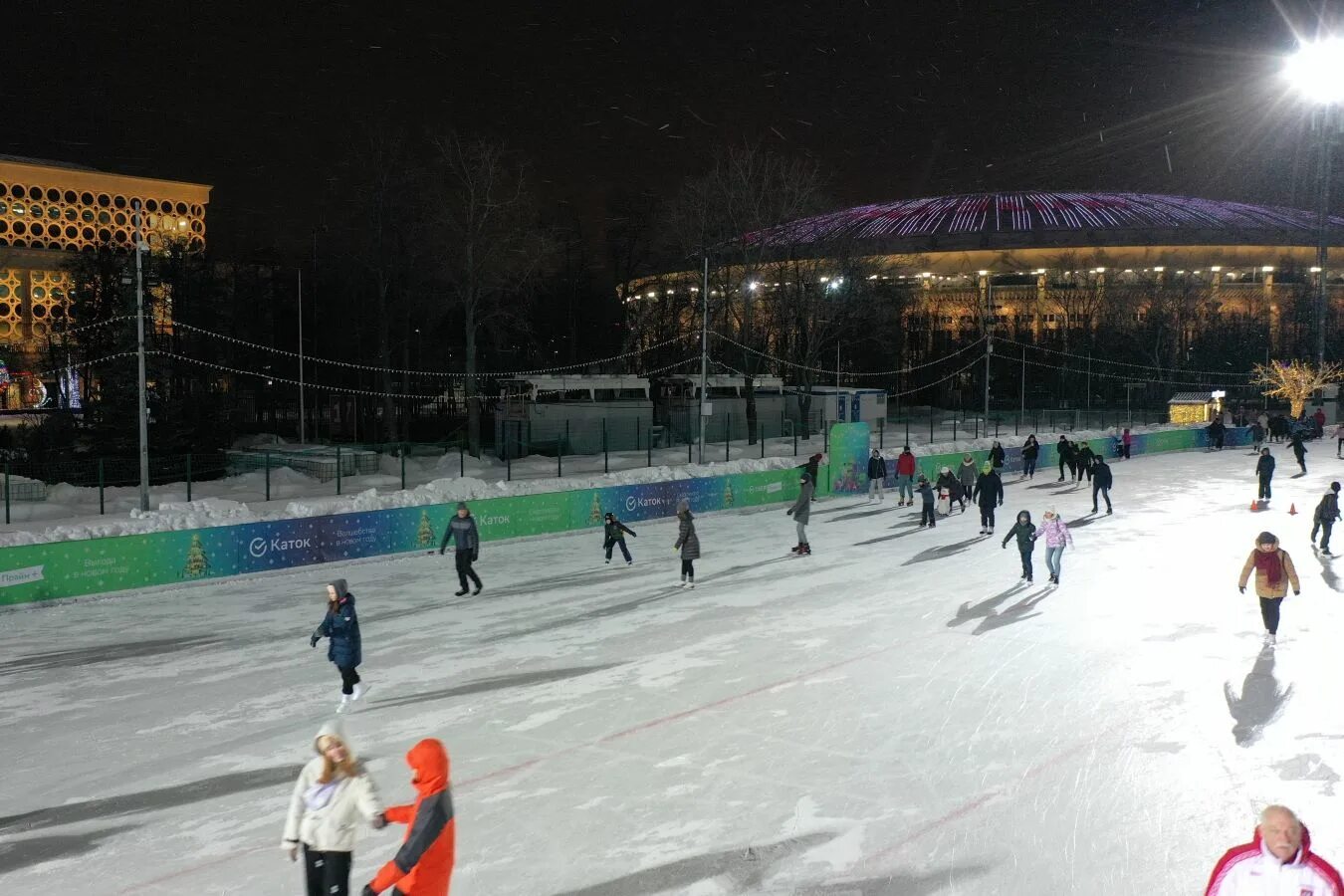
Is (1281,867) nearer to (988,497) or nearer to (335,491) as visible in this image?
(988,497)

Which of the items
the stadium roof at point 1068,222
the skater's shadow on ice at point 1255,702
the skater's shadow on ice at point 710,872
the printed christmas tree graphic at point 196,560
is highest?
the stadium roof at point 1068,222

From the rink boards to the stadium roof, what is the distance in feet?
210

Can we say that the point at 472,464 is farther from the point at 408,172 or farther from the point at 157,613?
the point at 157,613

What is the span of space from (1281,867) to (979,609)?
9.89m

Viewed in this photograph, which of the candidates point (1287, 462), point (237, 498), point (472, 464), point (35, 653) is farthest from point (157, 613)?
point (1287, 462)

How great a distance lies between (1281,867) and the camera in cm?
412

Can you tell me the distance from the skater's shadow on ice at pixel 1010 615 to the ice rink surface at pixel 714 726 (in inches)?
2.4

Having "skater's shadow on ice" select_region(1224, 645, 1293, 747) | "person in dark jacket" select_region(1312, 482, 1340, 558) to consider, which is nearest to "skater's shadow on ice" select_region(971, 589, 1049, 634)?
"skater's shadow on ice" select_region(1224, 645, 1293, 747)

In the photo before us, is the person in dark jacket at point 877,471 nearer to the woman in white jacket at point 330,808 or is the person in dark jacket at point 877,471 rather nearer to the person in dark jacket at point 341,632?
the person in dark jacket at point 341,632

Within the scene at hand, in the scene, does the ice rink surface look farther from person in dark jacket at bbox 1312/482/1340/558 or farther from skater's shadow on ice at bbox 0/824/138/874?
person in dark jacket at bbox 1312/482/1340/558

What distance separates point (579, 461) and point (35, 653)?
65.9 feet

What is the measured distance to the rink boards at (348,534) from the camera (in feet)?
49.2

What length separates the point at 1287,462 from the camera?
33.9 metres

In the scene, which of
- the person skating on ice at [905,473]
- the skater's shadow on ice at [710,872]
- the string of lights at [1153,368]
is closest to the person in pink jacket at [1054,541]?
the person skating on ice at [905,473]
